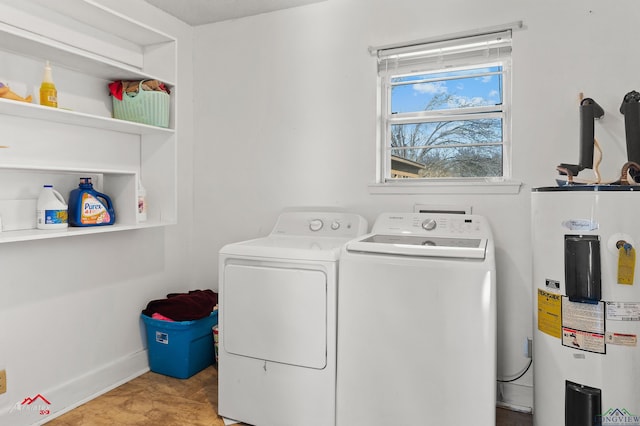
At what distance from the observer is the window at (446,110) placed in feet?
7.52

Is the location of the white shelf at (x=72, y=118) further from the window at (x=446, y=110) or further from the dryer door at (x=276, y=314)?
the window at (x=446, y=110)

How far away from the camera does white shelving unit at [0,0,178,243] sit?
1900 mm

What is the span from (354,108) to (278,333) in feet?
4.62

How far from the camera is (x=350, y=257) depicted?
184 centimetres

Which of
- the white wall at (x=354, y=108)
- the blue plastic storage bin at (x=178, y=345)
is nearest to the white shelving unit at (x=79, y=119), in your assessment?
the white wall at (x=354, y=108)

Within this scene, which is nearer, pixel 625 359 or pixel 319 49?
pixel 625 359

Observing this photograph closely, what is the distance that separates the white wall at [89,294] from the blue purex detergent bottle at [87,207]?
0.17 m

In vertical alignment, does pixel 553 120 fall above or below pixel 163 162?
above

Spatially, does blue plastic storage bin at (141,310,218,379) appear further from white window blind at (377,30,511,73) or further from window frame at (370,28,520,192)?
white window blind at (377,30,511,73)

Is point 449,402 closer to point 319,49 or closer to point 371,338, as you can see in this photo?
point 371,338

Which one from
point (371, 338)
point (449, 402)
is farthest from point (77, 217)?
point (449, 402)

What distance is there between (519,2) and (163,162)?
7.19 feet

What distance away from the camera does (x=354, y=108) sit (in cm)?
253

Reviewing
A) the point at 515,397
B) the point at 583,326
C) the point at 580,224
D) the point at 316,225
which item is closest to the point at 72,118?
the point at 316,225
